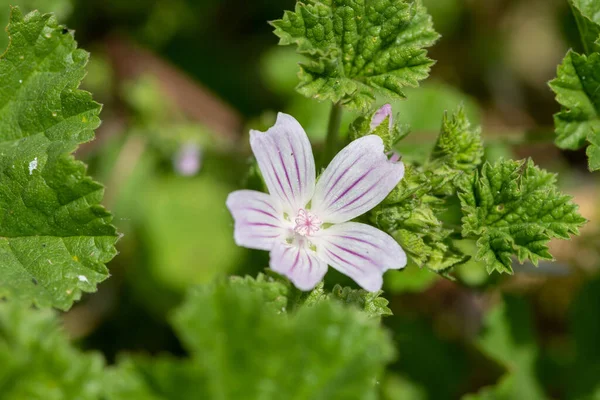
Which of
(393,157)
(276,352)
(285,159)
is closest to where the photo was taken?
(276,352)

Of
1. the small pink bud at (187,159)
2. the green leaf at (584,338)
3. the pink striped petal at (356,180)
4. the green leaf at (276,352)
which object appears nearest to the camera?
the green leaf at (276,352)

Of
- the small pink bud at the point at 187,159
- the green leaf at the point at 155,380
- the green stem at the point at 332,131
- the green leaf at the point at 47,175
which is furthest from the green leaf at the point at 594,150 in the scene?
the small pink bud at the point at 187,159

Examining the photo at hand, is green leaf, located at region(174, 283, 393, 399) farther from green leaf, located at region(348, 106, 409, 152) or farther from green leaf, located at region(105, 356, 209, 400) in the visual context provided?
green leaf, located at region(348, 106, 409, 152)

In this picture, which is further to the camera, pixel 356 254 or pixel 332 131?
pixel 332 131

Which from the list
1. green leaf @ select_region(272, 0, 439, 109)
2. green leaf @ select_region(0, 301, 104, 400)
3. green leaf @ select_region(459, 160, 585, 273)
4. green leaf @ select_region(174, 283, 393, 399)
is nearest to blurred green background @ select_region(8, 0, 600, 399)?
green leaf @ select_region(272, 0, 439, 109)

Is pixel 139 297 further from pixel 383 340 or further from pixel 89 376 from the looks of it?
pixel 383 340

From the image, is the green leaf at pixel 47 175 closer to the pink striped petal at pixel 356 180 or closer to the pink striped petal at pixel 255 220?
the pink striped petal at pixel 255 220

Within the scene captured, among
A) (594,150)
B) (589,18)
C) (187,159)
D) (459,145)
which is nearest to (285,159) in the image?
(459,145)

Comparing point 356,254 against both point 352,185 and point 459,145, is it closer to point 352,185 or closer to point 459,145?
point 352,185
